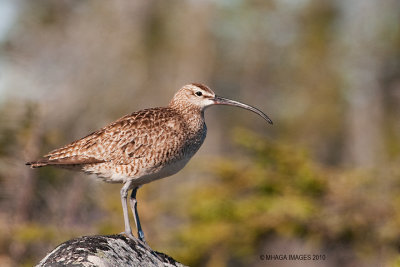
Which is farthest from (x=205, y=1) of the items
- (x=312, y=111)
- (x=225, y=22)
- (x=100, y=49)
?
(x=100, y=49)

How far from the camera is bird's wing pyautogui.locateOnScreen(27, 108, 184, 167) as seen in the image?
7996 millimetres

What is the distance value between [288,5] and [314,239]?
42.3 metres

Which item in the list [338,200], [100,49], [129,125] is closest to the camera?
[129,125]

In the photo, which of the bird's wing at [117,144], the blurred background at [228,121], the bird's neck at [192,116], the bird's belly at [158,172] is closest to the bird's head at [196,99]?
the bird's neck at [192,116]

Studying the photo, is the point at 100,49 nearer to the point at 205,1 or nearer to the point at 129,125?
the point at 205,1

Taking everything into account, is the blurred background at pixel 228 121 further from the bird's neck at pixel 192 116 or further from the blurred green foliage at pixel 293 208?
the bird's neck at pixel 192 116

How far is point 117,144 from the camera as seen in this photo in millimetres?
8125

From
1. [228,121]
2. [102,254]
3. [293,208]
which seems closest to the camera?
[102,254]

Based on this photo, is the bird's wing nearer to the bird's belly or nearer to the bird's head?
the bird's belly

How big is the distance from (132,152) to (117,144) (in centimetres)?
21

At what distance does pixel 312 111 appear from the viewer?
5053 centimetres

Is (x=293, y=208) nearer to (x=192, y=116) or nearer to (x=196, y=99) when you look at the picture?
(x=196, y=99)

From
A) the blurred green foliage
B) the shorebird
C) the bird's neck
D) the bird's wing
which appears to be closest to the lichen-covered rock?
the shorebird

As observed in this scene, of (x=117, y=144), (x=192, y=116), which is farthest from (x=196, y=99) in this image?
(x=117, y=144)
